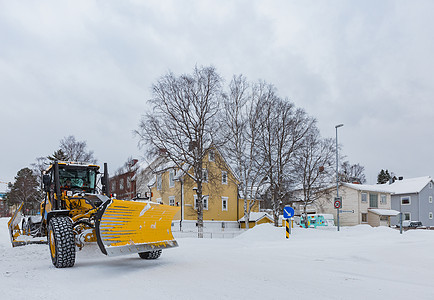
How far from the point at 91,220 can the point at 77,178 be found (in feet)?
7.15

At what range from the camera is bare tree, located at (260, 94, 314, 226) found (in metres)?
29.2

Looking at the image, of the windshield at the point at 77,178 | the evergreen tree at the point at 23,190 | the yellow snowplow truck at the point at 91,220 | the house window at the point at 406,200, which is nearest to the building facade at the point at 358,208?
the house window at the point at 406,200

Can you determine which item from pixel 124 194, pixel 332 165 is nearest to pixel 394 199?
pixel 332 165

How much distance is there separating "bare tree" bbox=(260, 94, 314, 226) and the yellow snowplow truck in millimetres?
18619

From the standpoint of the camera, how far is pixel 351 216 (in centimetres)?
5191

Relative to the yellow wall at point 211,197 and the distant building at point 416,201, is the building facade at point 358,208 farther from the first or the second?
the yellow wall at point 211,197

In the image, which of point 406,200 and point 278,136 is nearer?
point 278,136

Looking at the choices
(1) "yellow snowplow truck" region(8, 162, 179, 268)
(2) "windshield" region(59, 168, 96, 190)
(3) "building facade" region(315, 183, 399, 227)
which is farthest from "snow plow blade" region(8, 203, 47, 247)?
(3) "building facade" region(315, 183, 399, 227)

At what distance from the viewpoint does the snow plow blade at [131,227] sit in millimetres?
8344

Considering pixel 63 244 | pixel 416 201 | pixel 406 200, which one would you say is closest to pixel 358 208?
pixel 416 201

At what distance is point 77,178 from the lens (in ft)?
38.0

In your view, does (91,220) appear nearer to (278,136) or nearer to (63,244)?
(63,244)

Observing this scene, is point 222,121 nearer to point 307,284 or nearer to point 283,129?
point 283,129

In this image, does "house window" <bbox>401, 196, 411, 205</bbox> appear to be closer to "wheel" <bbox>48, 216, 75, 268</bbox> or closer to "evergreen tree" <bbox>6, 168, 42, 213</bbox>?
"evergreen tree" <bbox>6, 168, 42, 213</bbox>
